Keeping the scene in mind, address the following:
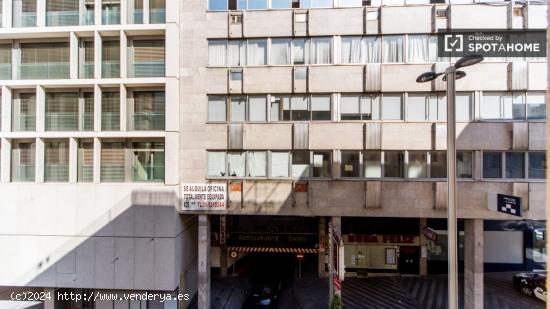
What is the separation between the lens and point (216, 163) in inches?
594

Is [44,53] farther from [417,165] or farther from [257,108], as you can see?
[417,165]

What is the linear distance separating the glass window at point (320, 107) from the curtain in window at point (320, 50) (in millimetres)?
1902

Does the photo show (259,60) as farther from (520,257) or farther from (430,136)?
(520,257)

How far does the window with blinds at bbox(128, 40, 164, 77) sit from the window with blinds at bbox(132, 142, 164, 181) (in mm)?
3708

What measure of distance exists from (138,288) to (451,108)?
15491 millimetres

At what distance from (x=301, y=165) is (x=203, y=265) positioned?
750cm

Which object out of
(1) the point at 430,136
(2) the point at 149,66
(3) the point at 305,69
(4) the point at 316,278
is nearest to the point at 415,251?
(4) the point at 316,278

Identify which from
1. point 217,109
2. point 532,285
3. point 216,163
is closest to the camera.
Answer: point 216,163

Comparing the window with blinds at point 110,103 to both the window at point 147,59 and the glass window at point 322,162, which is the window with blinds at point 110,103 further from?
the glass window at point 322,162

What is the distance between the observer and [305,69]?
1471 cm

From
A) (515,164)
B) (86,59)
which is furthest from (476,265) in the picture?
(86,59)

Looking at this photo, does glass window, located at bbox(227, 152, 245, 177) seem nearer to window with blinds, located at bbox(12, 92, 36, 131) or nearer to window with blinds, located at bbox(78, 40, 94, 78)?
window with blinds, located at bbox(78, 40, 94, 78)

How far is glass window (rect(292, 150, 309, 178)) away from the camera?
1480 cm

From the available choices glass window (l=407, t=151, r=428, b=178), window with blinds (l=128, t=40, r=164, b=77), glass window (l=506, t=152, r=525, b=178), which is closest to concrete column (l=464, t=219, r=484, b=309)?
glass window (l=506, t=152, r=525, b=178)
